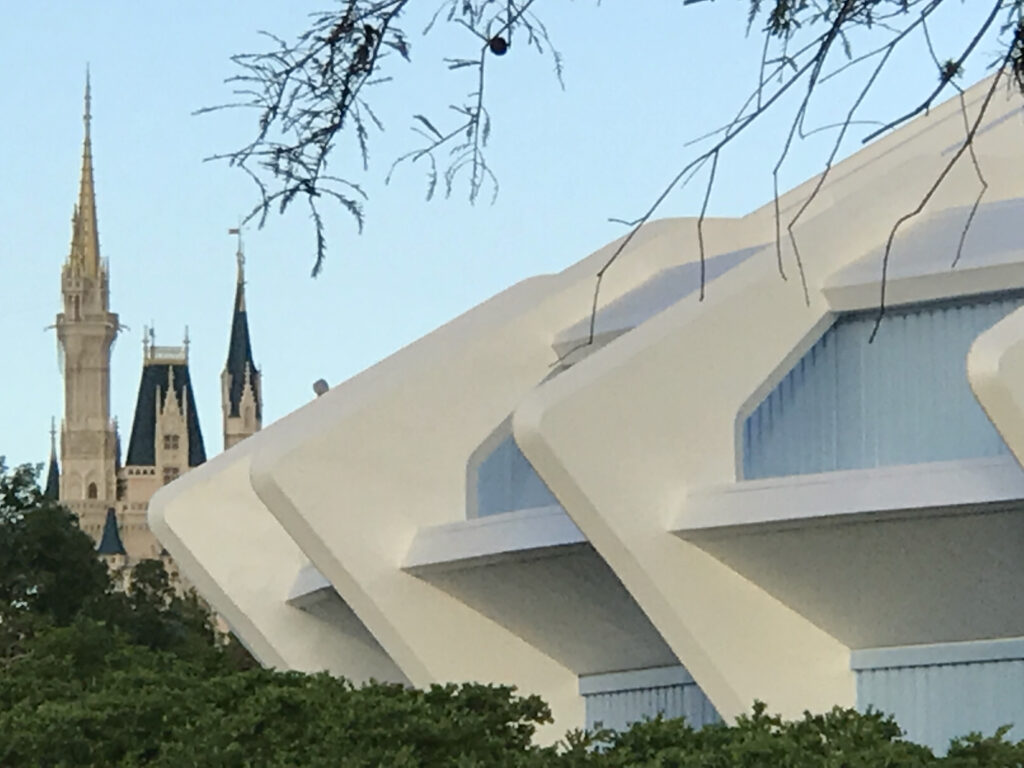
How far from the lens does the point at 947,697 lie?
18.2 metres

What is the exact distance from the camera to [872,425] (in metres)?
19.8

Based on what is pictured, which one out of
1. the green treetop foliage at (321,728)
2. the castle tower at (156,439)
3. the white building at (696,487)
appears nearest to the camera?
the green treetop foliage at (321,728)

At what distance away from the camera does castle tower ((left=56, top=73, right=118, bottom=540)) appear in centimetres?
14225

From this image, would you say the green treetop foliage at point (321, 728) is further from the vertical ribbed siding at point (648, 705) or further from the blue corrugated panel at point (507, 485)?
the blue corrugated panel at point (507, 485)

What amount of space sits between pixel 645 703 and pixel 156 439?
13058 centimetres

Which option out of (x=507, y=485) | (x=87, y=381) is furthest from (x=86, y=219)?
(x=507, y=485)

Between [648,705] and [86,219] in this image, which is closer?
[648,705]

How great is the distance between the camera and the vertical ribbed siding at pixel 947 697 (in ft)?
58.6

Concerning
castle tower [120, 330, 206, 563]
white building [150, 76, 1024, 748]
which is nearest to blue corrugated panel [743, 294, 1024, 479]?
white building [150, 76, 1024, 748]

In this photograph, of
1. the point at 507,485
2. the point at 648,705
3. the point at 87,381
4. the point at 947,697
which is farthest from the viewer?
the point at 87,381

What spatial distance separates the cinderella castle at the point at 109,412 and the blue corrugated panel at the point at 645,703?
11830cm

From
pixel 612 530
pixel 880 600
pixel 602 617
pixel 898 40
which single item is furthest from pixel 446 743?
pixel 898 40

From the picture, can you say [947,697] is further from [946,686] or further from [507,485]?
[507,485]

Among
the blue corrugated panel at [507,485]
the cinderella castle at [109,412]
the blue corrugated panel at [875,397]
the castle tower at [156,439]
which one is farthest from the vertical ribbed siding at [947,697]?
the castle tower at [156,439]
